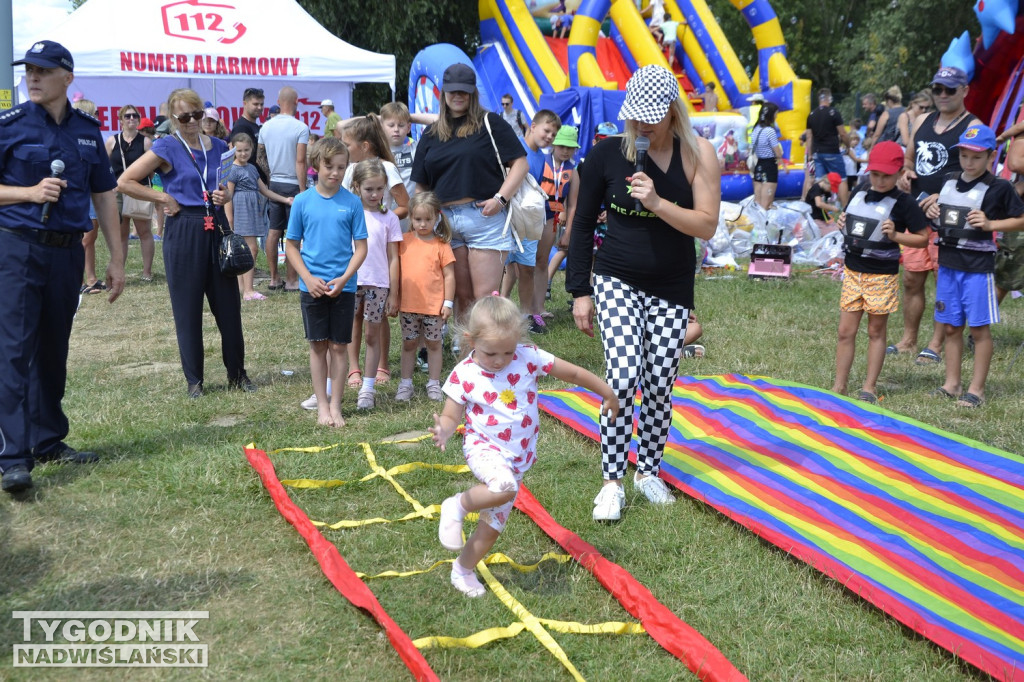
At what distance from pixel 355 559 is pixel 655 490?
157 cm

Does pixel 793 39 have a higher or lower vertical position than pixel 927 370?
higher

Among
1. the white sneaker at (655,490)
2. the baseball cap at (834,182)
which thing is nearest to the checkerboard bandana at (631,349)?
the white sneaker at (655,490)

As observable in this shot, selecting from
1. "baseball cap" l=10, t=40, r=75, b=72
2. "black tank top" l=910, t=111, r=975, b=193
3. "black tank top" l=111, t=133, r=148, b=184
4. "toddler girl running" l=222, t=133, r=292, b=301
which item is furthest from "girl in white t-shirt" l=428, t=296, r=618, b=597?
"black tank top" l=111, t=133, r=148, b=184

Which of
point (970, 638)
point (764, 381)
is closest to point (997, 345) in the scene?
point (764, 381)

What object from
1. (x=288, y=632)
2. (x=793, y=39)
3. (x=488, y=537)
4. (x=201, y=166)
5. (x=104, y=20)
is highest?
(x=793, y=39)

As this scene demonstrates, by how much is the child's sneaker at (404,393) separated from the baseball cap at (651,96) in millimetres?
3023

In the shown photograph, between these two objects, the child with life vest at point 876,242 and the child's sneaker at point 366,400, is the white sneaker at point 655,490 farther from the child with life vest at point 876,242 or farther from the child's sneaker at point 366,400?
the child with life vest at point 876,242

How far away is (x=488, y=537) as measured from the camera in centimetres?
372

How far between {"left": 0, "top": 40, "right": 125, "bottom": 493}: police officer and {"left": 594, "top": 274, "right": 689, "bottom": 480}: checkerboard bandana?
2830 millimetres

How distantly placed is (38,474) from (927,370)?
6436 mm

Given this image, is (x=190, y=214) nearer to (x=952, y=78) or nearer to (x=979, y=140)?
(x=979, y=140)

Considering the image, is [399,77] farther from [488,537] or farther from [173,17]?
[488,537]

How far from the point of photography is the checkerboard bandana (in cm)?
445

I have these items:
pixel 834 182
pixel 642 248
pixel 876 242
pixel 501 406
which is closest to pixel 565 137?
pixel 876 242
